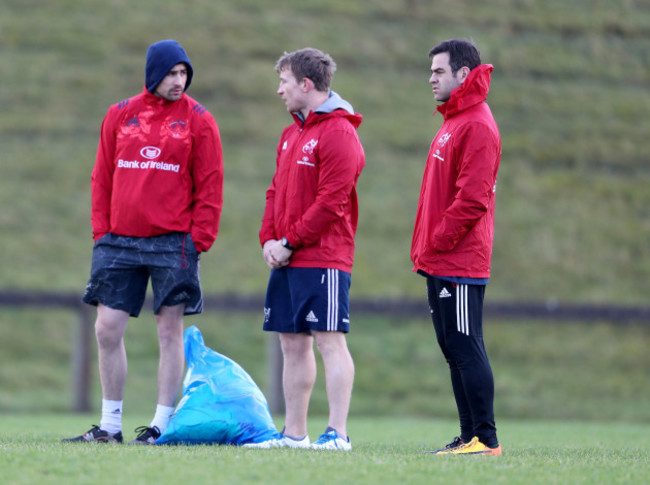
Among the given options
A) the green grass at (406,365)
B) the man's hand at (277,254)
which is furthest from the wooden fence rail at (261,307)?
the man's hand at (277,254)

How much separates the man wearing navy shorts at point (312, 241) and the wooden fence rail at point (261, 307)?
4784mm

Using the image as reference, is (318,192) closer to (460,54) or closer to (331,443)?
(460,54)

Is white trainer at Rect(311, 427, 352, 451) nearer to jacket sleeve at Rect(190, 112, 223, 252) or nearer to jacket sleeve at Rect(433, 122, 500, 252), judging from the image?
jacket sleeve at Rect(433, 122, 500, 252)

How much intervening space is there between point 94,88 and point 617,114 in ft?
34.4

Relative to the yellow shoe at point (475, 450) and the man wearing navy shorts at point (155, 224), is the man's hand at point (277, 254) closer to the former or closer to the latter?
the man wearing navy shorts at point (155, 224)

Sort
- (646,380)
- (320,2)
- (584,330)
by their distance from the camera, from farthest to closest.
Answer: (320,2) < (584,330) < (646,380)

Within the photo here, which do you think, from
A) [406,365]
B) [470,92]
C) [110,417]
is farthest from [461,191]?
[406,365]

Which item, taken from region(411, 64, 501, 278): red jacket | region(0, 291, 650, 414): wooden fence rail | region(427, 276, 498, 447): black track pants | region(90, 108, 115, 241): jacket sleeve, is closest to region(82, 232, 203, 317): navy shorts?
region(90, 108, 115, 241): jacket sleeve

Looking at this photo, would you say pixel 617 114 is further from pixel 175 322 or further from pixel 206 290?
pixel 175 322

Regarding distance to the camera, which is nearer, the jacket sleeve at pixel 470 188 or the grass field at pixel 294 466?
the grass field at pixel 294 466

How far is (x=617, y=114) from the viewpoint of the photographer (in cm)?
1983

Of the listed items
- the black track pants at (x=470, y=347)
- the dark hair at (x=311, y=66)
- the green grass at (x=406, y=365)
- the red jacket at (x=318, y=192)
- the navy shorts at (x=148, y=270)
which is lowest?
the green grass at (x=406, y=365)

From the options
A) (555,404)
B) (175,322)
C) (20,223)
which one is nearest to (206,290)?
(20,223)

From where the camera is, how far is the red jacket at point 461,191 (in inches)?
195
